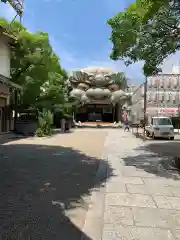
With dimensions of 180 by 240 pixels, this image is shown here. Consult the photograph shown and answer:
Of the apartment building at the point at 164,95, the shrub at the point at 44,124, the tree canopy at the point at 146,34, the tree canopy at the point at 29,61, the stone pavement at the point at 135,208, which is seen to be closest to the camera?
the stone pavement at the point at 135,208

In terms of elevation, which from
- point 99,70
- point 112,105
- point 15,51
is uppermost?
point 99,70

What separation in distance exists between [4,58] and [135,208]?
17.3 metres

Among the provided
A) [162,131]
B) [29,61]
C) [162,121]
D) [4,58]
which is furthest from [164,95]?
[4,58]

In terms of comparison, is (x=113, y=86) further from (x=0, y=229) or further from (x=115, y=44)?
(x=0, y=229)

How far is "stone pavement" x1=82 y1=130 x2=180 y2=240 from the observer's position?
13.1 feet

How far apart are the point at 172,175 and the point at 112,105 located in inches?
1537

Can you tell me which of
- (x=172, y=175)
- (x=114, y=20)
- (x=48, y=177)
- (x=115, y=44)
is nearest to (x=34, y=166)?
(x=48, y=177)

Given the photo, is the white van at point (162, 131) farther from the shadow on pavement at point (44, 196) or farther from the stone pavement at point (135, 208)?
the stone pavement at point (135, 208)

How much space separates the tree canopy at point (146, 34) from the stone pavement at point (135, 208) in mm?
4843

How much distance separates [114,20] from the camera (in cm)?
1211

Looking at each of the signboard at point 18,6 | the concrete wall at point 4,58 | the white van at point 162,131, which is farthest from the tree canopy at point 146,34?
the concrete wall at point 4,58

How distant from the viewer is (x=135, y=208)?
16.4ft

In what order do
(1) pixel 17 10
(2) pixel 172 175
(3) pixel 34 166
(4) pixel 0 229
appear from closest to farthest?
(4) pixel 0 229 → (1) pixel 17 10 → (2) pixel 172 175 → (3) pixel 34 166

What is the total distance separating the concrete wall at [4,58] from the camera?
63.5 feet
